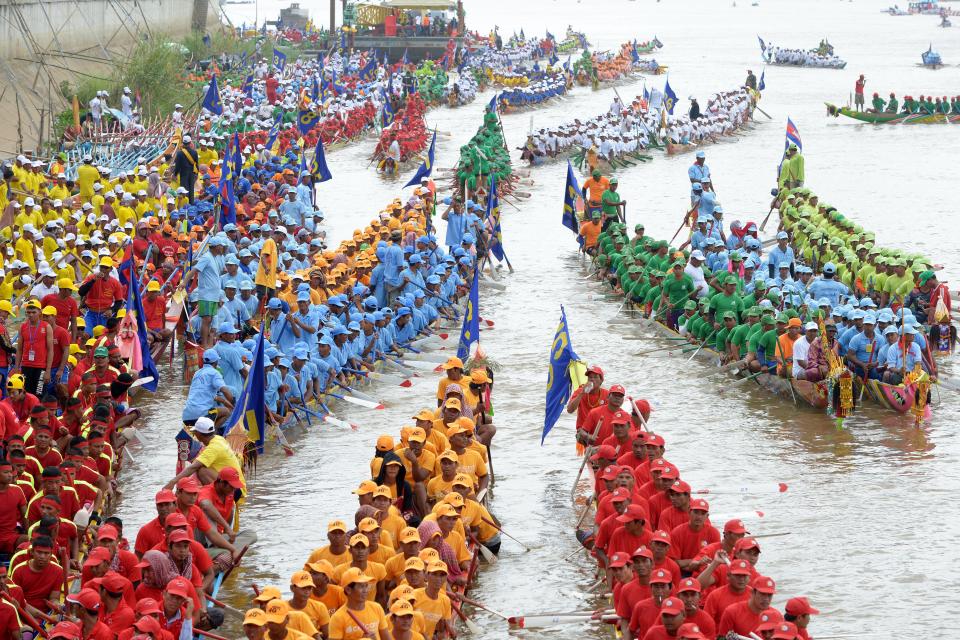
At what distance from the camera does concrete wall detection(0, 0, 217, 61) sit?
32562 millimetres

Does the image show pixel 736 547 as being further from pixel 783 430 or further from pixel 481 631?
pixel 783 430

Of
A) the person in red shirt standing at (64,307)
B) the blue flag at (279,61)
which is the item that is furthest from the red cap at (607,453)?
the blue flag at (279,61)

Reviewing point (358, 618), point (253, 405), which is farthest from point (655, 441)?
point (253, 405)

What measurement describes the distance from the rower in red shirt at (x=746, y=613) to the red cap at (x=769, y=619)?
13cm

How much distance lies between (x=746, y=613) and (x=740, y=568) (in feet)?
0.85

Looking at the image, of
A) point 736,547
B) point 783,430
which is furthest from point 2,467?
point 783,430

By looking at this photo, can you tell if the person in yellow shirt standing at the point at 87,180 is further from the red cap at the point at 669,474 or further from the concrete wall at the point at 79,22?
the red cap at the point at 669,474

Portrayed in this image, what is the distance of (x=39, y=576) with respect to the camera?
8.85 meters

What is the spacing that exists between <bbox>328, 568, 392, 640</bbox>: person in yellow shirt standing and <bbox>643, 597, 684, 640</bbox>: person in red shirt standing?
1513mm

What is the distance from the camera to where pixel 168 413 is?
1502 centimetres

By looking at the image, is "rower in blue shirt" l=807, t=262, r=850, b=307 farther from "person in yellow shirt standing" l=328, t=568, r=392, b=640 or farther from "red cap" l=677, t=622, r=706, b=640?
"person in yellow shirt standing" l=328, t=568, r=392, b=640

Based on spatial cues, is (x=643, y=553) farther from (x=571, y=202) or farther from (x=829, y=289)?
(x=571, y=202)

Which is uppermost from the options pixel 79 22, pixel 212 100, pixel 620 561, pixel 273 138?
pixel 79 22

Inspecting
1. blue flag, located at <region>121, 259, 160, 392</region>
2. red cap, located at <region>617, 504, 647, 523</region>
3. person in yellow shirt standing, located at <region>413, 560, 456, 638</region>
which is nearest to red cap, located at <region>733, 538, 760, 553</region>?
red cap, located at <region>617, 504, 647, 523</region>
